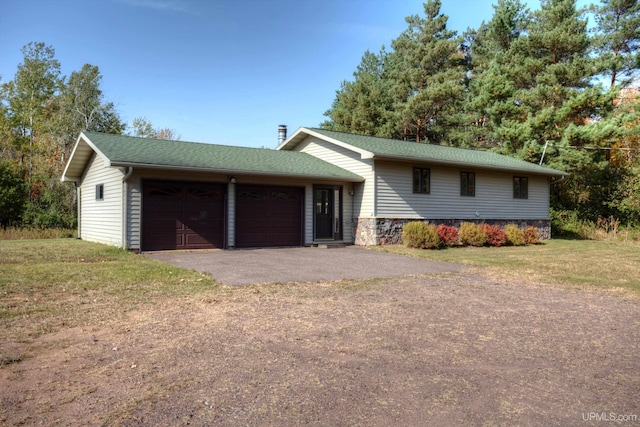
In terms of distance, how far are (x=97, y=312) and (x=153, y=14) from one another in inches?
612

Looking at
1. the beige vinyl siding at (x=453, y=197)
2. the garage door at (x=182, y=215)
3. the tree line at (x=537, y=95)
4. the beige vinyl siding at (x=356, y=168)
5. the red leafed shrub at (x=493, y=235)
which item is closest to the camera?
the garage door at (x=182, y=215)

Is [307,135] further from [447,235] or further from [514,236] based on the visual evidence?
[514,236]

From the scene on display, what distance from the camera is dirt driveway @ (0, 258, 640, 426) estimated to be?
2812 mm

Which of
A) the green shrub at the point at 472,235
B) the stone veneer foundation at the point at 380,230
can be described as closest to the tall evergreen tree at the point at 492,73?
the green shrub at the point at 472,235

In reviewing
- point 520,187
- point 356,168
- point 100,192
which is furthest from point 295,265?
point 520,187

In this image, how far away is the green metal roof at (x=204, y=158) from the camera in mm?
12195

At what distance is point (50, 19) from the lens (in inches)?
974

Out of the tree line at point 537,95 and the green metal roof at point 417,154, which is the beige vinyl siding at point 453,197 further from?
the tree line at point 537,95

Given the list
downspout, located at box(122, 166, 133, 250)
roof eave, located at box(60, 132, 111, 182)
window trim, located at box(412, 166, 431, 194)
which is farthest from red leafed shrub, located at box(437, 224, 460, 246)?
roof eave, located at box(60, 132, 111, 182)

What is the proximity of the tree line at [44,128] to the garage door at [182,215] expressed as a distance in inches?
453

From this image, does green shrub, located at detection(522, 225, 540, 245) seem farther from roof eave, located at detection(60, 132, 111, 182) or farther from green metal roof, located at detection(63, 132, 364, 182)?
roof eave, located at detection(60, 132, 111, 182)

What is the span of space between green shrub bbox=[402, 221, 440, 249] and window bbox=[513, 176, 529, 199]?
22.6 feet

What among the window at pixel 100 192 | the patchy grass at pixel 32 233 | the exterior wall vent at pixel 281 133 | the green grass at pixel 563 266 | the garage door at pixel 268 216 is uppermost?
the exterior wall vent at pixel 281 133

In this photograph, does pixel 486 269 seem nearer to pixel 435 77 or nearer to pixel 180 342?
pixel 180 342
